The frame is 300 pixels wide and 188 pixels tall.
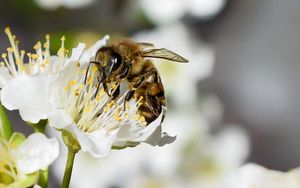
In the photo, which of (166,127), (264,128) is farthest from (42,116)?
(264,128)

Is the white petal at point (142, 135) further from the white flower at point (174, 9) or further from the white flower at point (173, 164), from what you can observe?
the white flower at point (174, 9)

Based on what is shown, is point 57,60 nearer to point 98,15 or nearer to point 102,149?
point 102,149

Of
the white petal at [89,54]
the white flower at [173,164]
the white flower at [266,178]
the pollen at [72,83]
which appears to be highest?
the white petal at [89,54]

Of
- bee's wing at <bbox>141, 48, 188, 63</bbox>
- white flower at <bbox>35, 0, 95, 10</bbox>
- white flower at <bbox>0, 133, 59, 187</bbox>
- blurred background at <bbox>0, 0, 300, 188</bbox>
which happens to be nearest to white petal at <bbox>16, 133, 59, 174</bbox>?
white flower at <bbox>0, 133, 59, 187</bbox>

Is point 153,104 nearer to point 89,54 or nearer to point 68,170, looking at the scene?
point 89,54

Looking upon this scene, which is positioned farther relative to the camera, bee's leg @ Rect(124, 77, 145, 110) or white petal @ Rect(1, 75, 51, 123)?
bee's leg @ Rect(124, 77, 145, 110)

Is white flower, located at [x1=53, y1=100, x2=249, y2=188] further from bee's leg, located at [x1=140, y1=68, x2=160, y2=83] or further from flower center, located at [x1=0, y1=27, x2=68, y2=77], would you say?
flower center, located at [x1=0, y1=27, x2=68, y2=77]

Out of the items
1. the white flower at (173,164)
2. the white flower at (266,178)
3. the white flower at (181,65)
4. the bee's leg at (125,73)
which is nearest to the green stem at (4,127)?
the bee's leg at (125,73)
